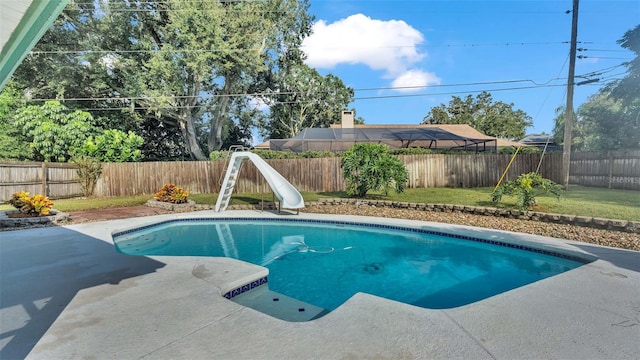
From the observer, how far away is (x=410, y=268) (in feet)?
17.6

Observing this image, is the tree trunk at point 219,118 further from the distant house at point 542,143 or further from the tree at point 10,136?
the distant house at point 542,143

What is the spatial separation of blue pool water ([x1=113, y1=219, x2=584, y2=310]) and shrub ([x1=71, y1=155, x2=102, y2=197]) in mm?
5986

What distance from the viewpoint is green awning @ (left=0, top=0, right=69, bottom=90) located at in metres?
1.49

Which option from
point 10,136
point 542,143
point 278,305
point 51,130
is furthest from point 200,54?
point 542,143

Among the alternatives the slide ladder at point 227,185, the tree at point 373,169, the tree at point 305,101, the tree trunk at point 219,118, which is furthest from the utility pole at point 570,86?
the tree at point 305,101

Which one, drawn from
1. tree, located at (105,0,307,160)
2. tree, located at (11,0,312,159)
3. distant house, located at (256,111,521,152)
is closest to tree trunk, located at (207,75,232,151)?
tree, located at (105,0,307,160)

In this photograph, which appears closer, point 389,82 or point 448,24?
point 448,24

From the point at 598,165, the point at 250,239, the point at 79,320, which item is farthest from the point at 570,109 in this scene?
the point at 79,320

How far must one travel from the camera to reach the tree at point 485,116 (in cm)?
3344

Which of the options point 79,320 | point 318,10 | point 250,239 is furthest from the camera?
point 318,10

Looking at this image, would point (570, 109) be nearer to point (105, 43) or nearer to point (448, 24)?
point (448, 24)

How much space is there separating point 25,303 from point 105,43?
18.3 meters

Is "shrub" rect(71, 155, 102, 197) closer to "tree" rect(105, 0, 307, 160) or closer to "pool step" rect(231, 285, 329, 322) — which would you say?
"tree" rect(105, 0, 307, 160)

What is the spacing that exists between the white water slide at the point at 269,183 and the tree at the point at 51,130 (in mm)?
7646
